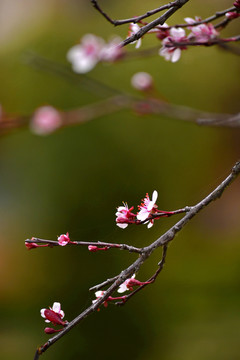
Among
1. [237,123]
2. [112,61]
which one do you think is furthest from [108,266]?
[237,123]

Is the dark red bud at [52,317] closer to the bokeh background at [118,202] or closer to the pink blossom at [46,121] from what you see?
the pink blossom at [46,121]

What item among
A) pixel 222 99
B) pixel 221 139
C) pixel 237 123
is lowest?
pixel 237 123

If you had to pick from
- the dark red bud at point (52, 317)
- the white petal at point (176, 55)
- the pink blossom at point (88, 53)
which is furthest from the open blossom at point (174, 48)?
the pink blossom at point (88, 53)

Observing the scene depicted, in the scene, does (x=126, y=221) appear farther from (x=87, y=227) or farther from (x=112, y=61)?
(x=87, y=227)

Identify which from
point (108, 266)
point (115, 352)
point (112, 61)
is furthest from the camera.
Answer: point (108, 266)

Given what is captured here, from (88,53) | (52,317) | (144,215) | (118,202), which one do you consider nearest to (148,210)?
(144,215)

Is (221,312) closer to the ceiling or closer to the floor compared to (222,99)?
closer to the floor

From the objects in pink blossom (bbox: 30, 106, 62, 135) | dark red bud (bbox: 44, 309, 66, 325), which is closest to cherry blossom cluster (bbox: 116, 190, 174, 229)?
dark red bud (bbox: 44, 309, 66, 325)
